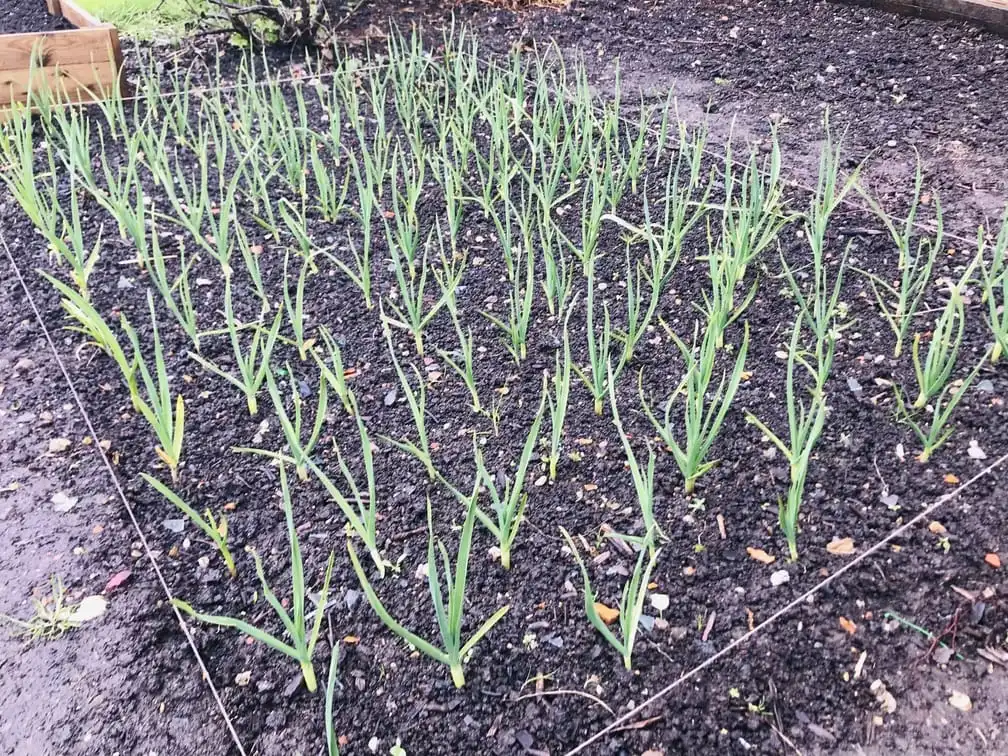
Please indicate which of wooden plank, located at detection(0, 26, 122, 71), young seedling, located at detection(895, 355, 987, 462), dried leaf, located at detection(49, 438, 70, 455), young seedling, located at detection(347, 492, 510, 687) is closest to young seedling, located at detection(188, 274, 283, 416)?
dried leaf, located at detection(49, 438, 70, 455)

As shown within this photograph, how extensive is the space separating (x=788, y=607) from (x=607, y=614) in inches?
11.6

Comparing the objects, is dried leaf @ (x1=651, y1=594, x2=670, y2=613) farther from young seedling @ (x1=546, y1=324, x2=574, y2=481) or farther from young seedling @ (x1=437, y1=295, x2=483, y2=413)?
young seedling @ (x1=437, y1=295, x2=483, y2=413)

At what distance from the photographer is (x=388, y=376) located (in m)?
1.86

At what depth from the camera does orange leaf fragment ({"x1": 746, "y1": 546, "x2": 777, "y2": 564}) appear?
1.38 meters

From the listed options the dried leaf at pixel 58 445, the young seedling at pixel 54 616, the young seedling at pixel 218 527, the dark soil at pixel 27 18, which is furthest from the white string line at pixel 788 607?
the dark soil at pixel 27 18

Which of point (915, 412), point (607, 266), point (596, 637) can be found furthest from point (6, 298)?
point (915, 412)

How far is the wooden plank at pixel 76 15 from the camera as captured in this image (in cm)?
395

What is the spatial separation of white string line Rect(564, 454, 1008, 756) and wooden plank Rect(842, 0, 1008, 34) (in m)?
3.00

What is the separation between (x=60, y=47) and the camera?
128 inches

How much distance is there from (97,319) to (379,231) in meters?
0.93

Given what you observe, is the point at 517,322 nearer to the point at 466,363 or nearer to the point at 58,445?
the point at 466,363

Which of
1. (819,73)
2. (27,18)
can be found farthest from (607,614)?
(27,18)

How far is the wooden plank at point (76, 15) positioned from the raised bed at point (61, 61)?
0.51m

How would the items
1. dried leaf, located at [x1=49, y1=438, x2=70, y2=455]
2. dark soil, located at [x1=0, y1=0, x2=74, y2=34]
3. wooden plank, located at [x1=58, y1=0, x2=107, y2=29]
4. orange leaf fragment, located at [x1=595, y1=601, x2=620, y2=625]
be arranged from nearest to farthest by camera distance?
1. orange leaf fragment, located at [x1=595, y1=601, x2=620, y2=625]
2. dried leaf, located at [x1=49, y1=438, x2=70, y2=455]
3. wooden plank, located at [x1=58, y1=0, x2=107, y2=29]
4. dark soil, located at [x1=0, y1=0, x2=74, y2=34]
